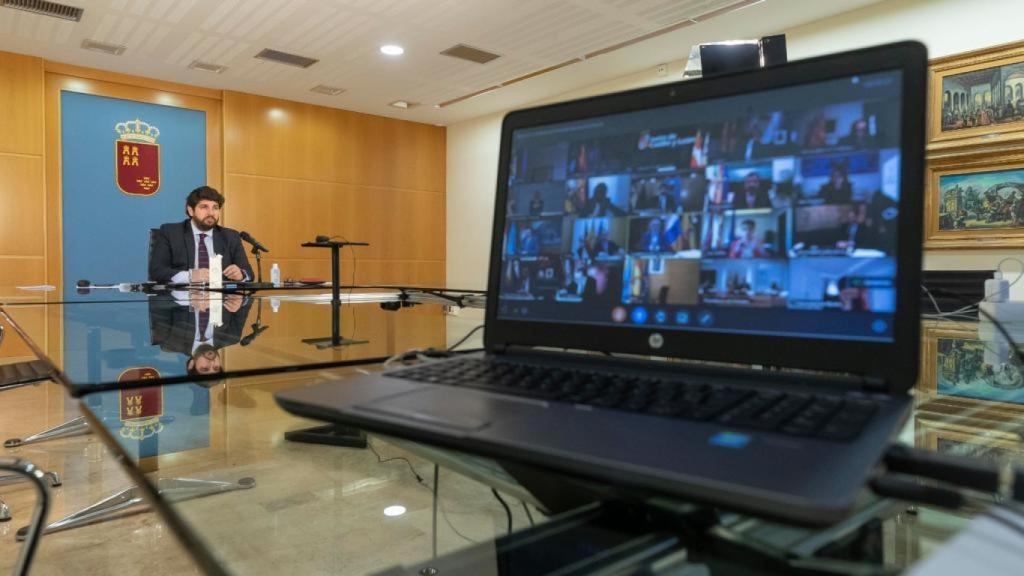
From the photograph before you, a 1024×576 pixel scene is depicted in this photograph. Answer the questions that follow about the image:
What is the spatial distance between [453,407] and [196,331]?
3.31 feet

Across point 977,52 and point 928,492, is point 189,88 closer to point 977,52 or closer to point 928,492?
point 977,52

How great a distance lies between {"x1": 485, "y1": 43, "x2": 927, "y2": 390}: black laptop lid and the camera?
60 centimetres

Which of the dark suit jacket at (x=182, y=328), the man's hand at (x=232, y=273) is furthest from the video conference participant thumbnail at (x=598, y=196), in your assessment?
the man's hand at (x=232, y=273)

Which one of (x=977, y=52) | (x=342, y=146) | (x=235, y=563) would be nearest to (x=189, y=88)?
(x=342, y=146)

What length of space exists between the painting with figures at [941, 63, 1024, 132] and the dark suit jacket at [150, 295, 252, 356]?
4.57 meters

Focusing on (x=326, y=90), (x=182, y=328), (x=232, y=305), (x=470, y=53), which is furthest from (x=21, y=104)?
(x=182, y=328)

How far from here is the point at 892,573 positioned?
36 cm

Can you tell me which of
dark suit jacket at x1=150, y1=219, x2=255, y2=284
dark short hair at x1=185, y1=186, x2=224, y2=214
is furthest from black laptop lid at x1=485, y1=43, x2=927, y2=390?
dark short hair at x1=185, y1=186, x2=224, y2=214

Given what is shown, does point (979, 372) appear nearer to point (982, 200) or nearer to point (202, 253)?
point (982, 200)

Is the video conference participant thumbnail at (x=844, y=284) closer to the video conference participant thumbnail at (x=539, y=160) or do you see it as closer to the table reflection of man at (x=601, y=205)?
the table reflection of man at (x=601, y=205)

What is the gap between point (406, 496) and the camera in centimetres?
67

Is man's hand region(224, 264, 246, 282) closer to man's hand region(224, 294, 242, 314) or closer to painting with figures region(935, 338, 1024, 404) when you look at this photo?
man's hand region(224, 294, 242, 314)

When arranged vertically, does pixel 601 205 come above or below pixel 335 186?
below

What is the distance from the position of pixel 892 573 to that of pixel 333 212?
789 cm
